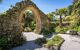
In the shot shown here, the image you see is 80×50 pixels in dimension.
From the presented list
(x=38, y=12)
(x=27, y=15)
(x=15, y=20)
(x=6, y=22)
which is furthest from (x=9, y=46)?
(x=27, y=15)

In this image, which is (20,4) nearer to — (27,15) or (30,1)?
(30,1)

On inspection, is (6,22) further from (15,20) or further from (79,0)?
(79,0)

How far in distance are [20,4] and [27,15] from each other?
658 inches

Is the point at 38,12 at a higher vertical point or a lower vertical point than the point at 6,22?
higher

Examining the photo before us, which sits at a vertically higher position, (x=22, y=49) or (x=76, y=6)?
(x=76, y=6)

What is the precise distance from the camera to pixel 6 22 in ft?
47.4

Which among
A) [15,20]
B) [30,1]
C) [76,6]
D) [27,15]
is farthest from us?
[27,15]

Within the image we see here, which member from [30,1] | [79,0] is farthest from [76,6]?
[30,1]

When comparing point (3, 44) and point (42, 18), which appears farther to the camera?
point (42, 18)

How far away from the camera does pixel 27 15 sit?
3444cm

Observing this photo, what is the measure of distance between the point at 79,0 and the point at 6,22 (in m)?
13.6

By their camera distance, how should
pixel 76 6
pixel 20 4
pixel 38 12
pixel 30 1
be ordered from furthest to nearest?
pixel 76 6 → pixel 38 12 → pixel 30 1 → pixel 20 4

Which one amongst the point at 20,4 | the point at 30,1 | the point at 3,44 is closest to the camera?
the point at 3,44

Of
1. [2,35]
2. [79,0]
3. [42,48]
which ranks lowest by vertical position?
[42,48]
